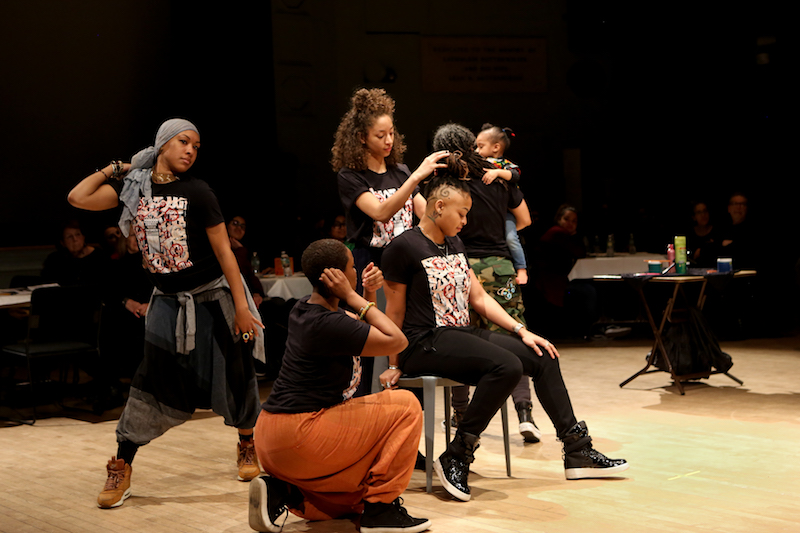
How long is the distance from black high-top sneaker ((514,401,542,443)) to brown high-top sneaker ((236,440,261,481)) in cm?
126

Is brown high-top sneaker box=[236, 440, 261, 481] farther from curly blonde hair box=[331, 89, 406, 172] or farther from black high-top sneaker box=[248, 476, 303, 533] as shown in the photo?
curly blonde hair box=[331, 89, 406, 172]

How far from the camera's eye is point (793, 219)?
898 cm

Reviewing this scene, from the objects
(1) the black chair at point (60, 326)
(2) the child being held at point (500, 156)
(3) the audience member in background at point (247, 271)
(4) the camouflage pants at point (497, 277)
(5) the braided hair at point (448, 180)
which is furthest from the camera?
(3) the audience member in background at point (247, 271)

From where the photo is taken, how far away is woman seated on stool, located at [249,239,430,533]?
278 cm

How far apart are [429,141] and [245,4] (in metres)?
2.58

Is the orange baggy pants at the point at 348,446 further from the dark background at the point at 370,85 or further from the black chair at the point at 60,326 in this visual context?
the dark background at the point at 370,85

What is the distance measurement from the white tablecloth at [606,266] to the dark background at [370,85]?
1.08m

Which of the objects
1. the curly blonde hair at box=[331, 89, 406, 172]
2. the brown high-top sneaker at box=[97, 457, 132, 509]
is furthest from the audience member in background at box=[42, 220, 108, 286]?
the curly blonde hair at box=[331, 89, 406, 172]

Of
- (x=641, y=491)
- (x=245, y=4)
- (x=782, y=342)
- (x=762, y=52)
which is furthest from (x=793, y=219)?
(x=641, y=491)

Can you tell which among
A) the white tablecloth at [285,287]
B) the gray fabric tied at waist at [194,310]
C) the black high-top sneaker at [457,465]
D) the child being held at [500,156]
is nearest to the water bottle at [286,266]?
the white tablecloth at [285,287]

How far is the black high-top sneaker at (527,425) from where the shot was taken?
4133mm

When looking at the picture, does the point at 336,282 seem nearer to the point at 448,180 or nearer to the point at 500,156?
the point at 448,180

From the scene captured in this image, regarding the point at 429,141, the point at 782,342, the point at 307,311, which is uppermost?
the point at 429,141

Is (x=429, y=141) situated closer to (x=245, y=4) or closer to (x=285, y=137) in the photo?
(x=285, y=137)
